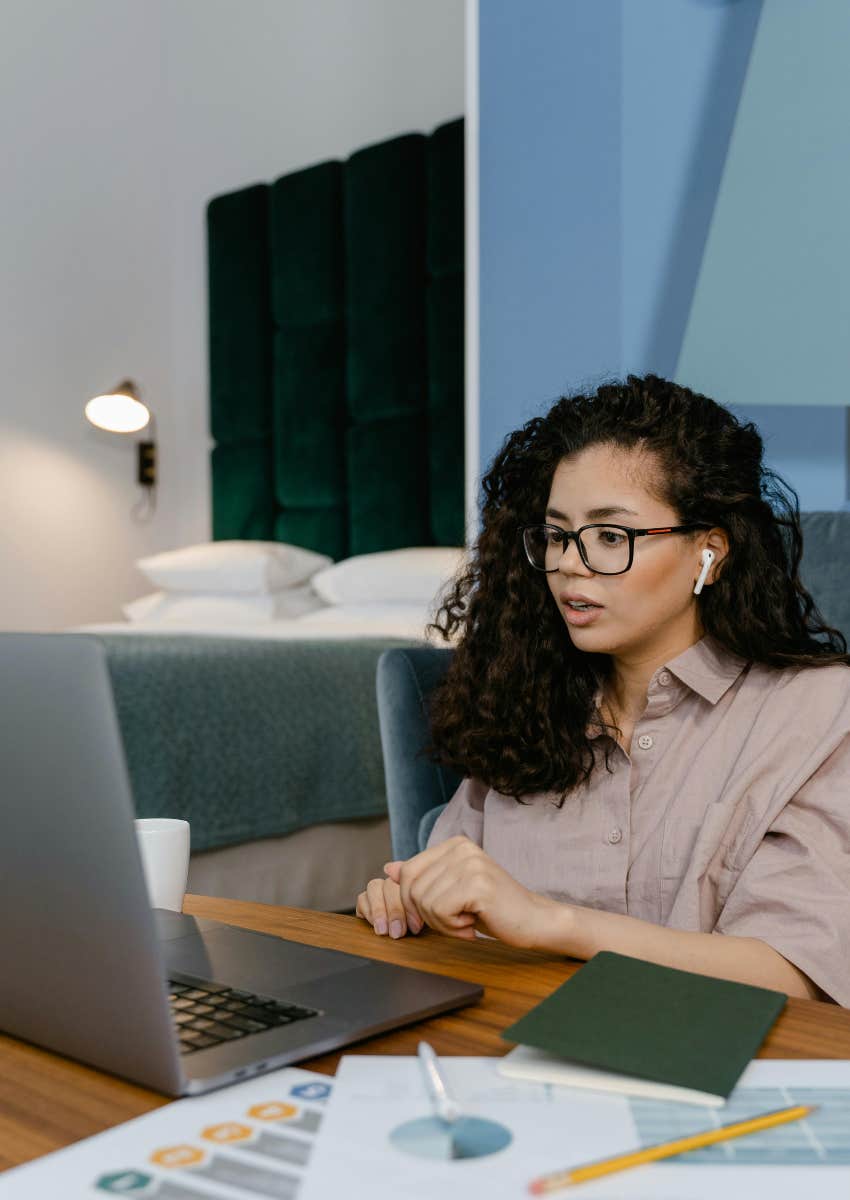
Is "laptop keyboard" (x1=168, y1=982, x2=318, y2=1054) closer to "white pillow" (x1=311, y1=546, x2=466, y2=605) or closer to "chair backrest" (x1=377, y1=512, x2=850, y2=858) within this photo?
"chair backrest" (x1=377, y1=512, x2=850, y2=858)

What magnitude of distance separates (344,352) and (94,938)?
3445mm

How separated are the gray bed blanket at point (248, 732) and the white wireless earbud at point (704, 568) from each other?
1.30 meters

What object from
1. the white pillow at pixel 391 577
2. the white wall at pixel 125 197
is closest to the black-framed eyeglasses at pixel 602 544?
the white pillow at pixel 391 577

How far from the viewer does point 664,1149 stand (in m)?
→ 0.56

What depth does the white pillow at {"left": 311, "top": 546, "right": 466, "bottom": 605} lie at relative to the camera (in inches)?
131

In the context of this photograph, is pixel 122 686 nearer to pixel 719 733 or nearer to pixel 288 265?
pixel 719 733

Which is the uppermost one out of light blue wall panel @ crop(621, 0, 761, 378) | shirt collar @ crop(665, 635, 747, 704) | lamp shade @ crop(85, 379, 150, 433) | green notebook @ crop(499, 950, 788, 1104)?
light blue wall panel @ crop(621, 0, 761, 378)

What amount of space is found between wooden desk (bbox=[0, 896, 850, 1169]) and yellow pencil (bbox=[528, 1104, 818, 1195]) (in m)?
0.10

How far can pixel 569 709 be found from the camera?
133cm

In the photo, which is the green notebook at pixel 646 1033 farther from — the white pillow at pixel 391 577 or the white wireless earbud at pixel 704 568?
the white pillow at pixel 391 577

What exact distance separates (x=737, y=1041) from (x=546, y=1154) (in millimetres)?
152

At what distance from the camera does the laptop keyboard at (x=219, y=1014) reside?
27.6 inches

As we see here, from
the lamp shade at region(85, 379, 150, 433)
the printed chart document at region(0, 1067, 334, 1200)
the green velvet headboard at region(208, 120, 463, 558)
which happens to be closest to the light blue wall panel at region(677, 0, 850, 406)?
the green velvet headboard at region(208, 120, 463, 558)

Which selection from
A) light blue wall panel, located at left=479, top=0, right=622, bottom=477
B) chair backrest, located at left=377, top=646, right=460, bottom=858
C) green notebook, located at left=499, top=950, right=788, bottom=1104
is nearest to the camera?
green notebook, located at left=499, top=950, right=788, bottom=1104
